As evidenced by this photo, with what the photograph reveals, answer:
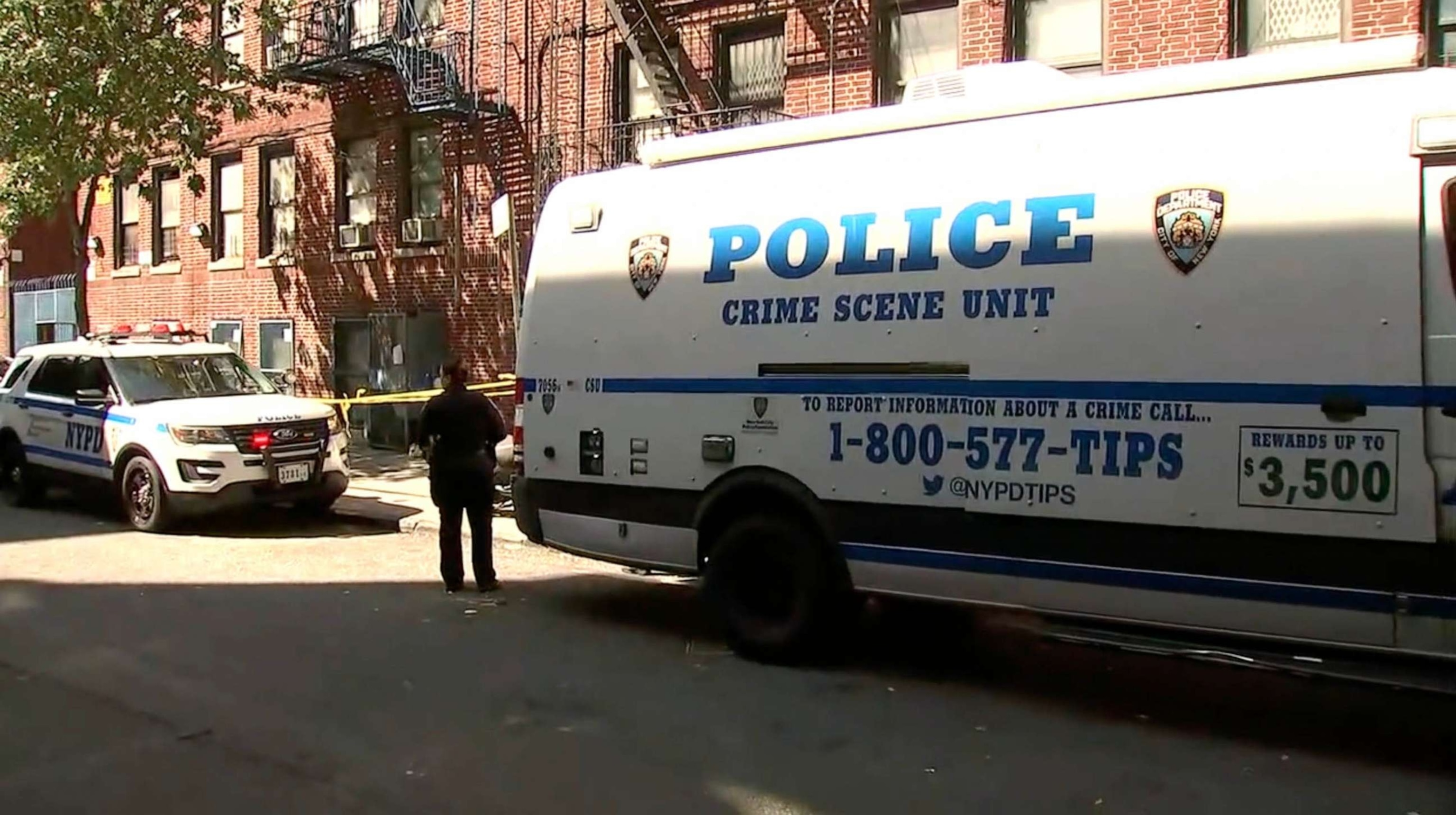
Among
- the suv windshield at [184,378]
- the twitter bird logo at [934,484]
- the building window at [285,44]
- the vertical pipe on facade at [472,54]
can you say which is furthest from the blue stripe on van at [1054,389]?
the building window at [285,44]

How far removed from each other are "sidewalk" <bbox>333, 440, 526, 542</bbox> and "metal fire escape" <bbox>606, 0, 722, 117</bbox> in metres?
5.24

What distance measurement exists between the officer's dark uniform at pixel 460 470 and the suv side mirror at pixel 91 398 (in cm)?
521

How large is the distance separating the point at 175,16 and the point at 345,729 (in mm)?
14365

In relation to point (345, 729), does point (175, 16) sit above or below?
above

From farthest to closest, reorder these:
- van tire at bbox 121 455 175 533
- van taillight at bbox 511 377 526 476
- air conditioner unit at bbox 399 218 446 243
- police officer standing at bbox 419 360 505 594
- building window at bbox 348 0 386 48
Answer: building window at bbox 348 0 386 48 → air conditioner unit at bbox 399 218 446 243 → van tire at bbox 121 455 175 533 → police officer standing at bbox 419 360 505 594 → van taillight at bbox 511 377 526 476

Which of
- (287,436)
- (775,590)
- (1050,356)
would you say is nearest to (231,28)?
(287,436)

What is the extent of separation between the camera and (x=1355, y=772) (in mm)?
5238

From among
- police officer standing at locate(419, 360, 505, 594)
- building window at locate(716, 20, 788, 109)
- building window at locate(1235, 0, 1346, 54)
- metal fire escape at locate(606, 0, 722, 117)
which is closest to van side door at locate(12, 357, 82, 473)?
police officer standing at locate(419, 360, 505, 594)

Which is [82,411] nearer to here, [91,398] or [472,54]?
[91,398]

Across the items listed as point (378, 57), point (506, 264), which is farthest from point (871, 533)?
point (378, 57)

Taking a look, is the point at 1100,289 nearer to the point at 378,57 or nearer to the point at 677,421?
the point at 677,421

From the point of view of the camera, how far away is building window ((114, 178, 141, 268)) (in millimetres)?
24109

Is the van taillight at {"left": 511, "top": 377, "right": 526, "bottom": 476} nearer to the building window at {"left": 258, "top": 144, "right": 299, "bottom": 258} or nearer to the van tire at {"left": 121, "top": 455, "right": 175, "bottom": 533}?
the van tire at {"left": 121, "top": 455, "right": 175, "bottom": 533}

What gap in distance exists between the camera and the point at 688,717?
605 cm
